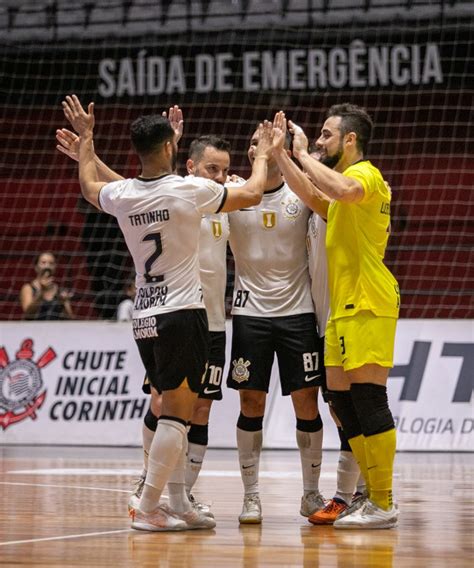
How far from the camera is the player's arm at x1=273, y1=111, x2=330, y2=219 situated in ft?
19.2

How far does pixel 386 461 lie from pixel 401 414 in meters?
5.56

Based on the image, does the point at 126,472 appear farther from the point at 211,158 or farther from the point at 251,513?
the point at 211,158

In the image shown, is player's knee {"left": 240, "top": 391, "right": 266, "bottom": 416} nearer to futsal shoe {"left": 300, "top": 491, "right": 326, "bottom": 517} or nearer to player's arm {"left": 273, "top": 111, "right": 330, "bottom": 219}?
futsal shoe {"left": 300, "top": 491, "right": 326, "bottom": 517}

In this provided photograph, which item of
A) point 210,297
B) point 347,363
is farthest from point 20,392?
point 347,363

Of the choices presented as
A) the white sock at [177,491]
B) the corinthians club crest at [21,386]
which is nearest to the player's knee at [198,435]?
the white sock at [177,491]

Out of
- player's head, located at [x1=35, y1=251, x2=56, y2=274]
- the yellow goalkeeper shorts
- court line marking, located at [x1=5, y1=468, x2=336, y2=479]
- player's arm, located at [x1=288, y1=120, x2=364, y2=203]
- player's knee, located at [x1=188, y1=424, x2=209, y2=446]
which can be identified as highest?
player's head, located at [x1=35, y1=251, x2=56, y2=274]

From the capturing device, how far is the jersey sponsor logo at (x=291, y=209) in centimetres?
641

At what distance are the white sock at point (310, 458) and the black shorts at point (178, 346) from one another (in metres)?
1.02

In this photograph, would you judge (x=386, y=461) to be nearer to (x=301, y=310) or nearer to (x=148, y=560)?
(x=301, y=310)

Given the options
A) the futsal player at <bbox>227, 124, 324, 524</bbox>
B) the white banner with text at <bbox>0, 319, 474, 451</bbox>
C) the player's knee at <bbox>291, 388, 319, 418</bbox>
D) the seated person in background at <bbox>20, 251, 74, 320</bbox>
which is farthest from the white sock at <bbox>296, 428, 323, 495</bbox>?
the seated person in background at <bbox>20, 251, 74, 320</bbox>

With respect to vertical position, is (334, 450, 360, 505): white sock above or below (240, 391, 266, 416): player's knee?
below

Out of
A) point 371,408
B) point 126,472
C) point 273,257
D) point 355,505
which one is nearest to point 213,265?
point 273,257

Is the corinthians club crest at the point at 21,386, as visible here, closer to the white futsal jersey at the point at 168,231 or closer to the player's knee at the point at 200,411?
the player's knee at the point at 200,411

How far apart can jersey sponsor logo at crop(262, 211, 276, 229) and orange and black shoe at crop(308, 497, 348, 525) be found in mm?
1507
